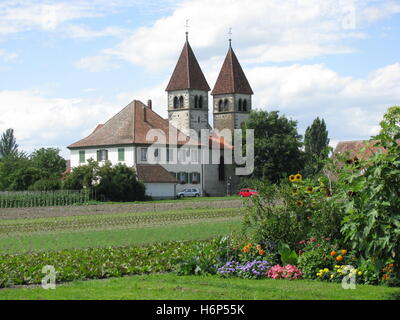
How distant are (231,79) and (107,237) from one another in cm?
7777

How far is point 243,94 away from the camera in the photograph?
102688 millimetres

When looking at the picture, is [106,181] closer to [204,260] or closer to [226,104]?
[226,104]

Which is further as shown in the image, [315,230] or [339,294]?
[315,230]

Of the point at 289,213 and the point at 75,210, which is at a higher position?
the point at 289,213

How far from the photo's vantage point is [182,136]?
82.8 metres

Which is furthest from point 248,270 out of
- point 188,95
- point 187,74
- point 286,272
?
point 187,74

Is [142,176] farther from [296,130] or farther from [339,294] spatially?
[339,294]

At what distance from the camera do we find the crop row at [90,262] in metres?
15.5

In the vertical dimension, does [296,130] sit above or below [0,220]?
above

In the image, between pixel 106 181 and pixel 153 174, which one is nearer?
pixel 106 181

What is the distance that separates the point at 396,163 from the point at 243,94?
301ft

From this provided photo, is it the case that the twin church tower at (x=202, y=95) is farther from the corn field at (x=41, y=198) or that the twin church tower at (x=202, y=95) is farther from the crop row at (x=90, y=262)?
the crop row at (x=90, y=262)

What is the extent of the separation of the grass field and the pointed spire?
65.3 metres
